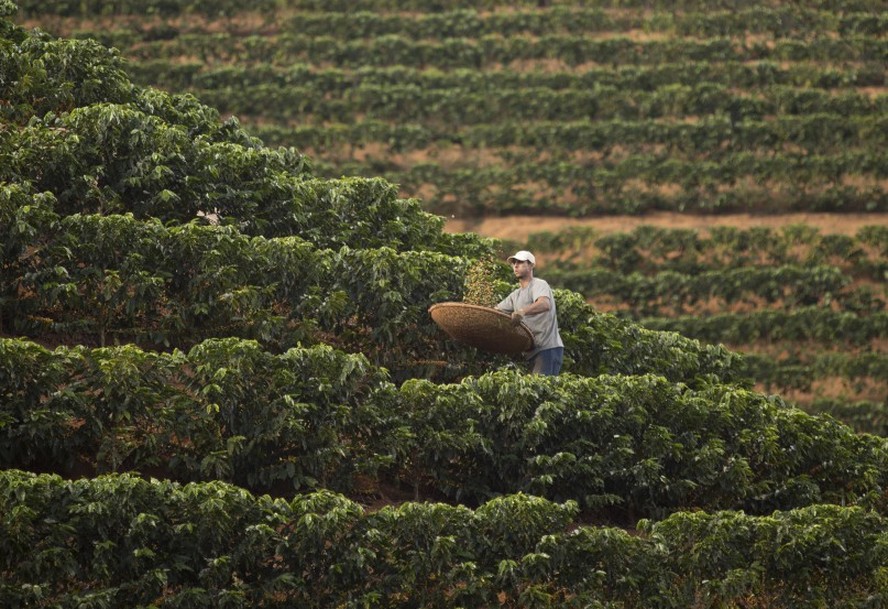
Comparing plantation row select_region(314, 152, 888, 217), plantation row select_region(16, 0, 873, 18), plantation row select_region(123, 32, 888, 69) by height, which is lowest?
plantation row select_region(314, 152, 888, 217)

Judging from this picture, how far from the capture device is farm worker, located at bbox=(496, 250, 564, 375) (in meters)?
12.4

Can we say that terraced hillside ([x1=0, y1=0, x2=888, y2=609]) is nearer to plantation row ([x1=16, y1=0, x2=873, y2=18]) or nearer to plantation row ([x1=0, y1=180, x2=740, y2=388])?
plantation row ([x1=0, y1=180, x2=740, y2=388])

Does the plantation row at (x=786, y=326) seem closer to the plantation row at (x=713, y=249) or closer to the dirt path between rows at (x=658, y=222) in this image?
the plantation row at (x=713, y=249)

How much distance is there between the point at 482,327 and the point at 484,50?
56.3 ft

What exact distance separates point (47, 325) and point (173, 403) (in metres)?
1.92

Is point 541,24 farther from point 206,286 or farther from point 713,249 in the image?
point 206,286

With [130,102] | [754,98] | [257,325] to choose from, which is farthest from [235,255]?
[754,98]

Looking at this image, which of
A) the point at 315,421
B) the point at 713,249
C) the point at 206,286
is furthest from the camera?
the point at 713,249

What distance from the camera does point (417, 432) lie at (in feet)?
39.6

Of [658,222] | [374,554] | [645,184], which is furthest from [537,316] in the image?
[645,184]

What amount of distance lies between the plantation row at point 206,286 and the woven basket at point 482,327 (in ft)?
2.50

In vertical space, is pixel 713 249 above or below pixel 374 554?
below

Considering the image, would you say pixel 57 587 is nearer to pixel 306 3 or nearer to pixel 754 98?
pixel 754 98

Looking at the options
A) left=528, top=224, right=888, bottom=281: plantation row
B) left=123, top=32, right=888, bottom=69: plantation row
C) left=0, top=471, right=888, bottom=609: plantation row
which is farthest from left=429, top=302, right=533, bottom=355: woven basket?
left=123, top=32, right=888, bottom=69: plantation row
